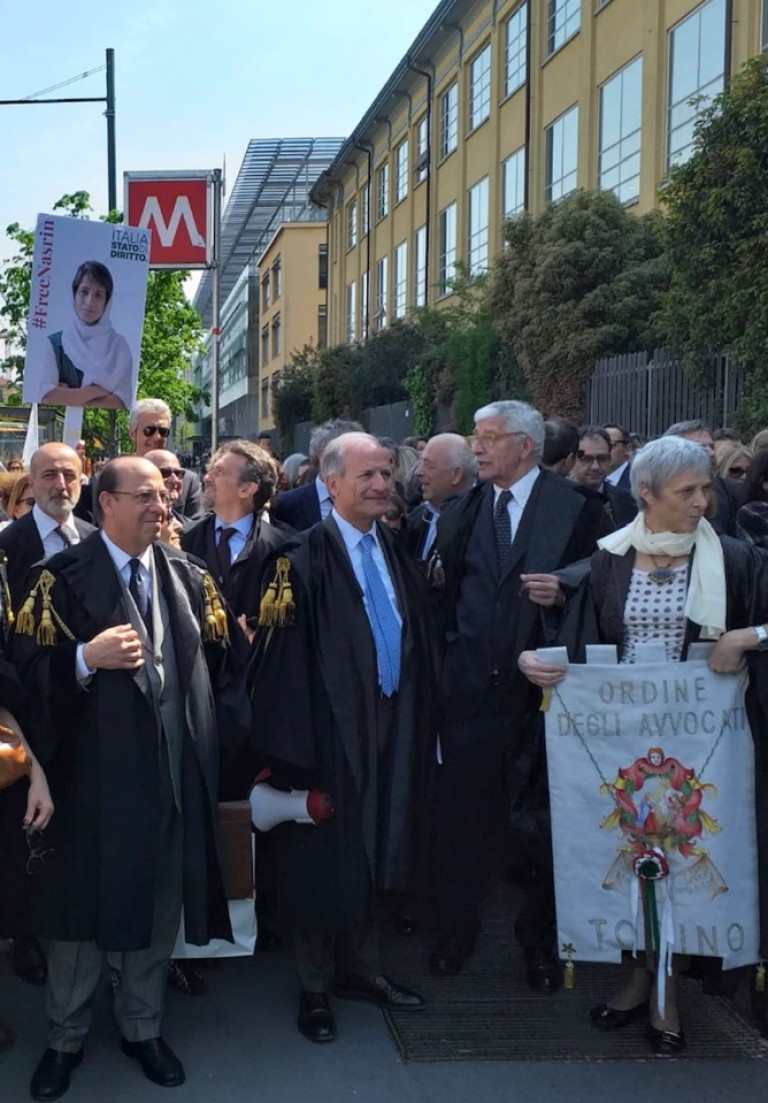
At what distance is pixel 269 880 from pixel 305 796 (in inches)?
37.5

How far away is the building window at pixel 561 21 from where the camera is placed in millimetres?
22547

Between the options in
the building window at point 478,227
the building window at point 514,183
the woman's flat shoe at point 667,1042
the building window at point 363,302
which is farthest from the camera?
the building window at point 363,302

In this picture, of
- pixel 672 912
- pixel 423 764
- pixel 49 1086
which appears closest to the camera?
pixel 49 1086

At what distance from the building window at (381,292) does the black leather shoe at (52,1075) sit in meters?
36.2

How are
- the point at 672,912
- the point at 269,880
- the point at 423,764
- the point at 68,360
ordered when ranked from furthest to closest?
1. the point at 68,360
2. the point at 269,880
3. the point at 423,764
4. the point at 672,912

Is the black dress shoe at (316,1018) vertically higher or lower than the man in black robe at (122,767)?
lower

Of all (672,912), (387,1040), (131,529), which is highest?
(131,529)

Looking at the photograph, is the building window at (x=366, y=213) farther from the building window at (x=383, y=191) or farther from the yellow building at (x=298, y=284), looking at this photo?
the yellow building at (x=298, y=284)

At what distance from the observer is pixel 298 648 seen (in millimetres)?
4375

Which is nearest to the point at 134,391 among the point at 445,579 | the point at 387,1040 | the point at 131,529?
the point at 445,579

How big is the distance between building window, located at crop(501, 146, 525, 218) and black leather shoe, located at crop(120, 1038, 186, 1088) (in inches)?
915

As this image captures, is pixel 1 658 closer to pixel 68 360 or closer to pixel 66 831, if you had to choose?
pixel 66 831

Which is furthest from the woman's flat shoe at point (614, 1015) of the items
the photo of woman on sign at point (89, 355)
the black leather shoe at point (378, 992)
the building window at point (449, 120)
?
the building window at point (449, 120)

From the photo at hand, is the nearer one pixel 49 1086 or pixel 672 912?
pixel 49 1086
